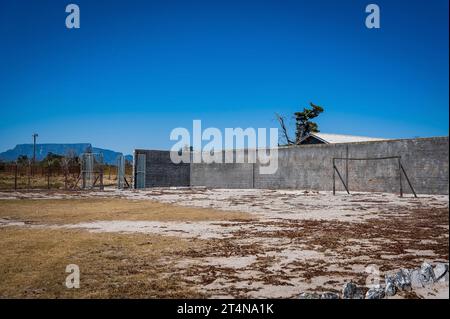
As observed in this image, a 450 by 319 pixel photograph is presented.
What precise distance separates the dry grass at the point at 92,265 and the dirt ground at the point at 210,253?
0.6 inches

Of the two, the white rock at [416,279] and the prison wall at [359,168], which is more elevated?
the prison wall at [359,168]

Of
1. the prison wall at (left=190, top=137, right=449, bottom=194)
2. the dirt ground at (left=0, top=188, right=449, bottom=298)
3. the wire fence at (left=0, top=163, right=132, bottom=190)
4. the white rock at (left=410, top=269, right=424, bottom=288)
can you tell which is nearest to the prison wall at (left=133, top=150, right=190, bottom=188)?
the wire fence at (left=0, top=163, right=132, bottom=190)

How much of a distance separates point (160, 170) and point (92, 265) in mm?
28423

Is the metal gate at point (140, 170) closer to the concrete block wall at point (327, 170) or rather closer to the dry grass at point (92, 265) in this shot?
the concrete block wall at point (327, 170)

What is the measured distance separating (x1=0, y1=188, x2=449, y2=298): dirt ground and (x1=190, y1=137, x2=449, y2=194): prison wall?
9083 millimetres

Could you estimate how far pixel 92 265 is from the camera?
5.89m

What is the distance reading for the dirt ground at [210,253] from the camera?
189 inches

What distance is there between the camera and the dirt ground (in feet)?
15.8

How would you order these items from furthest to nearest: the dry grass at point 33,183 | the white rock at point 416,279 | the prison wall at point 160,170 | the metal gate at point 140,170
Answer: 1. the prison wall at point 160,170
2. the metal gate at point 140,170
3. the dry grass at point 33,183
4. the white rock at point 416,279

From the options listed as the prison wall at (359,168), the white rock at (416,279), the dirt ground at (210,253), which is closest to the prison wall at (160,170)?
the prison wall at (359,168)

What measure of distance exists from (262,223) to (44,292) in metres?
6.91

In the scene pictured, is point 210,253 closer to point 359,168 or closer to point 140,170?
point 359,168
